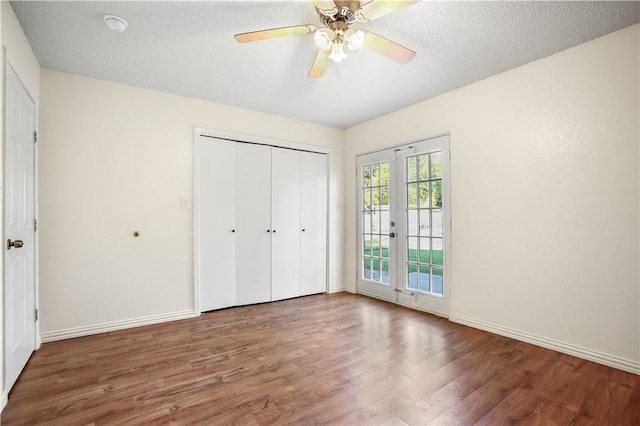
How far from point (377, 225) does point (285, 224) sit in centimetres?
124

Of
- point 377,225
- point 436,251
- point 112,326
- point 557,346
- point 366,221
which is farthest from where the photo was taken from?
point 366,221

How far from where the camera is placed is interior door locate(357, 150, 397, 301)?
13.0 feet

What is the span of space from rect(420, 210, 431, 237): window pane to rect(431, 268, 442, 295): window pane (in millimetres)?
409

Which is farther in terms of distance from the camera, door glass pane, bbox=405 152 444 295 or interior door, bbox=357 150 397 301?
interior door, bbox=357 150 397 301

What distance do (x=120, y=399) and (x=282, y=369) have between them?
0.99m

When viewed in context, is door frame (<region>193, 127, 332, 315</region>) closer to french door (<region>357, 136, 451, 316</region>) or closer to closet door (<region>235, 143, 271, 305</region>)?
closet door (<region>235, 143, 271, 305</region>)

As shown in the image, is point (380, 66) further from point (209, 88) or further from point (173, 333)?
point (173, 333)

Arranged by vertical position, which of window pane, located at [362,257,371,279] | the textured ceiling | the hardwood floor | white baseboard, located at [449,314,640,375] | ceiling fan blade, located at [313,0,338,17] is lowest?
the hardwood floor

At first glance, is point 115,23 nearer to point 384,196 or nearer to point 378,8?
point 378,8

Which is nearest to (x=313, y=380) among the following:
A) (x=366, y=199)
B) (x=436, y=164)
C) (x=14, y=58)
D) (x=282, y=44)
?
(x=282, y=44)

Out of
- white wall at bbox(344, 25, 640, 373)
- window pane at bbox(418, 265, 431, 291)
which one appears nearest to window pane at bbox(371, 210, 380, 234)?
window pane at bbox(418, 265, 431, 291)

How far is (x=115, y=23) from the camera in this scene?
6.92 ft

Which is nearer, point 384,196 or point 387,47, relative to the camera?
point 387,47

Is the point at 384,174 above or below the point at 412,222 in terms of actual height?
above
